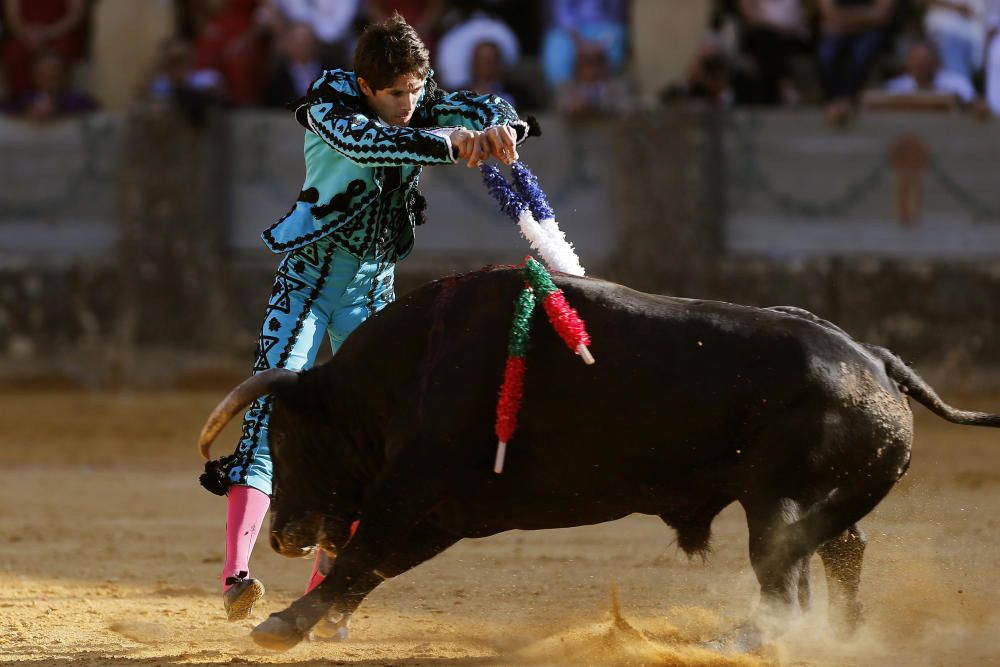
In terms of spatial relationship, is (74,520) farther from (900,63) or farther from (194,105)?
Answer: (900,63)

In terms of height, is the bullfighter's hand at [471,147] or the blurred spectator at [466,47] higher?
the bullfighter's hand at [471,147]

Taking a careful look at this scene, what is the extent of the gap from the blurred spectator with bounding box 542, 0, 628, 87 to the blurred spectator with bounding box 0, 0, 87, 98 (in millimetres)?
3647

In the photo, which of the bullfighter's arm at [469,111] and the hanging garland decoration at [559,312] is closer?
the hanging garland decoration at [559,312]

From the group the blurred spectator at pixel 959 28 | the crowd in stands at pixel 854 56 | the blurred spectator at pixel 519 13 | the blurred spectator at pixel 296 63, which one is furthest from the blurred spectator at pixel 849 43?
the blurred spectator at pixel 296 63

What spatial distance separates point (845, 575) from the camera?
13.9 ft

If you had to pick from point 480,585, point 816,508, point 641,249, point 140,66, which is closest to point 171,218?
point 140,66

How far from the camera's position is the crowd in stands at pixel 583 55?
10633 millimetres

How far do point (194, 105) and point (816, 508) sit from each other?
7.90 meters

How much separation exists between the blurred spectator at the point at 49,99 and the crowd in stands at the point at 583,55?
1 cm

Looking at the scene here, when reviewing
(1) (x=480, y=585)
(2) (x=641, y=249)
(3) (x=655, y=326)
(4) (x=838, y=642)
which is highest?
(3) (x=655, y=326)

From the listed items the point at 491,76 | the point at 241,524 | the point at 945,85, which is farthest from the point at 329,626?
the point at 945,85

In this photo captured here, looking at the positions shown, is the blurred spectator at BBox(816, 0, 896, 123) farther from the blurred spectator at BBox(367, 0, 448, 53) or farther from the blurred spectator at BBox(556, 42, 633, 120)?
the blurred spectator at BBox(367, 0, 448, 53)

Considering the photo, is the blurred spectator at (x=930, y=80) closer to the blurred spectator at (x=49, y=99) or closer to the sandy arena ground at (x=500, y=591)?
the sandy arena ground at (x=500, y=591)

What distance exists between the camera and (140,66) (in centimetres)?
1205
